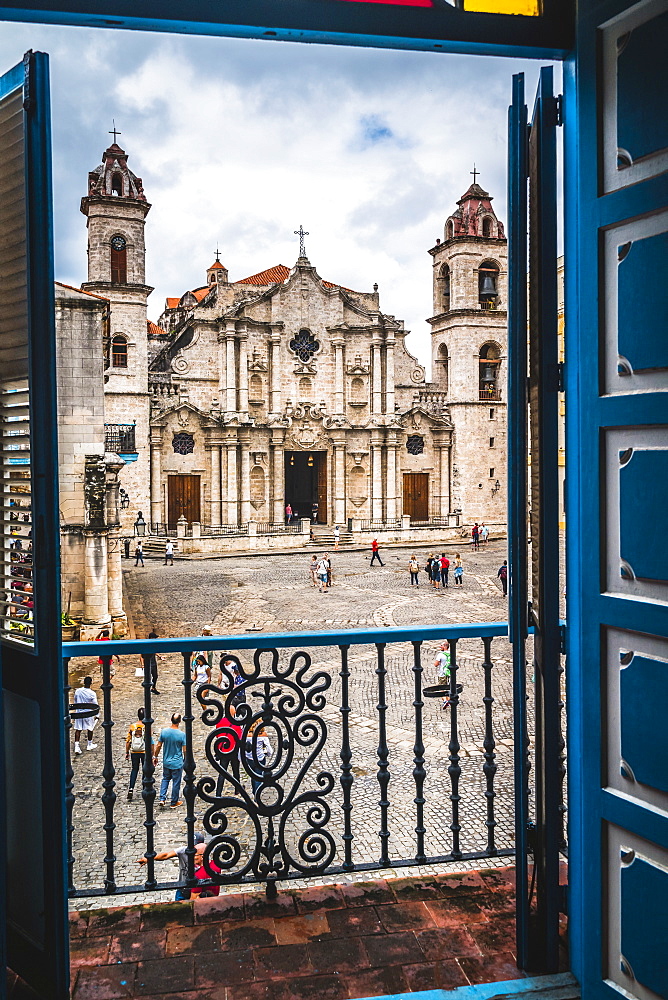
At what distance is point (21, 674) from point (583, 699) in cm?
162

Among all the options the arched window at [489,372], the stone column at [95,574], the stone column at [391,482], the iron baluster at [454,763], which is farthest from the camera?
the arched window at [489,372]

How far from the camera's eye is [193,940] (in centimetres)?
235

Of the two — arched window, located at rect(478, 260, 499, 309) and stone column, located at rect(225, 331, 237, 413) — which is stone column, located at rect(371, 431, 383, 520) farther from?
arched window, located at rect(478, 260, 499, 309)

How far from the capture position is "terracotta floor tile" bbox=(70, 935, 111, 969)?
226 cm

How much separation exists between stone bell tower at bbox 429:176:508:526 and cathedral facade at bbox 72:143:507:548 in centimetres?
7

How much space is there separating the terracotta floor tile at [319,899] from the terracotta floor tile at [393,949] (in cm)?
22

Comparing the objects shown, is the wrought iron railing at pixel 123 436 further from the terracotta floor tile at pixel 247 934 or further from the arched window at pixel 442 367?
the terracotta floor tile at pixel 247 934

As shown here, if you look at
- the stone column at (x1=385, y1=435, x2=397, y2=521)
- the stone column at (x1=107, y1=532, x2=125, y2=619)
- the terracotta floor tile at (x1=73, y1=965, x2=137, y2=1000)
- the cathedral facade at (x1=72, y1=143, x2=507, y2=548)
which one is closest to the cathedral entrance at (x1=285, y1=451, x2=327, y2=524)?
the cathedral facade at (x1=72, y1=143, x2=507, y2=548)

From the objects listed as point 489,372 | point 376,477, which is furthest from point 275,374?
point 489,372

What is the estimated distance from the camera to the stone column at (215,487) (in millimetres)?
31625

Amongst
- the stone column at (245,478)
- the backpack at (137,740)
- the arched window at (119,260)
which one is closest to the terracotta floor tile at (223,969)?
the backpack at (137,740)

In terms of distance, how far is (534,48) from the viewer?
84.4 inches

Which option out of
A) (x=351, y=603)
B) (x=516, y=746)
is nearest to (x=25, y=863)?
(x=516, y=746)

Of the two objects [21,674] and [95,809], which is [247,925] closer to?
[21,674]
